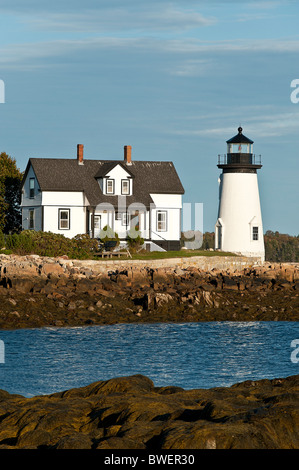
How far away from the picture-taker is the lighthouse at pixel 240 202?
139 feet

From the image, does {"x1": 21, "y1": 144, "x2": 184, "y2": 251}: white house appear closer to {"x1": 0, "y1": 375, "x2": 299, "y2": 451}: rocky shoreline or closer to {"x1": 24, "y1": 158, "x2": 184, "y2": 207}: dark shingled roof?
{"x1": 24, "y1": 158, "x2": 184, "y2": 207}: dark shingled roof

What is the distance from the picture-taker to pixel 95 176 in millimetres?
43844

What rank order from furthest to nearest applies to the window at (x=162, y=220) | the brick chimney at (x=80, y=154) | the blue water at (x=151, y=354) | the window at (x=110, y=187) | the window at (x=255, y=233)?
the brick chimney at (x=80, y=154) → the window at (x=162, y=220) → the window at (x=110, y=187) → the window at (x=255, y=233) → the blue water at (x=151, y=354)

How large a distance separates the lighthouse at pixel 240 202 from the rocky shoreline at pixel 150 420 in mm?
32925

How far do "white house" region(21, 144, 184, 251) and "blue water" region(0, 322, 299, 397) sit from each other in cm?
1744

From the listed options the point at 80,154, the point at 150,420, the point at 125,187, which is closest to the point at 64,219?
the point at 125,187

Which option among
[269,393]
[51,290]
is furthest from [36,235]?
[269,393]

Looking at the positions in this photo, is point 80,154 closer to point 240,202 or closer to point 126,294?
point 240,202

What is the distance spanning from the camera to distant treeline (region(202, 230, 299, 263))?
75.4 m

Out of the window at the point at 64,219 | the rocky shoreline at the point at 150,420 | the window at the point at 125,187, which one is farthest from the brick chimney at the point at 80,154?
the rocky shoreline at the point at 150,420

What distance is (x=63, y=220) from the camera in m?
42.7

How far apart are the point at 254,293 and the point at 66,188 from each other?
52.2ft

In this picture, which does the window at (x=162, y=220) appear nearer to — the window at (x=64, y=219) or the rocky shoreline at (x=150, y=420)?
the window at (x=64, y=219)
